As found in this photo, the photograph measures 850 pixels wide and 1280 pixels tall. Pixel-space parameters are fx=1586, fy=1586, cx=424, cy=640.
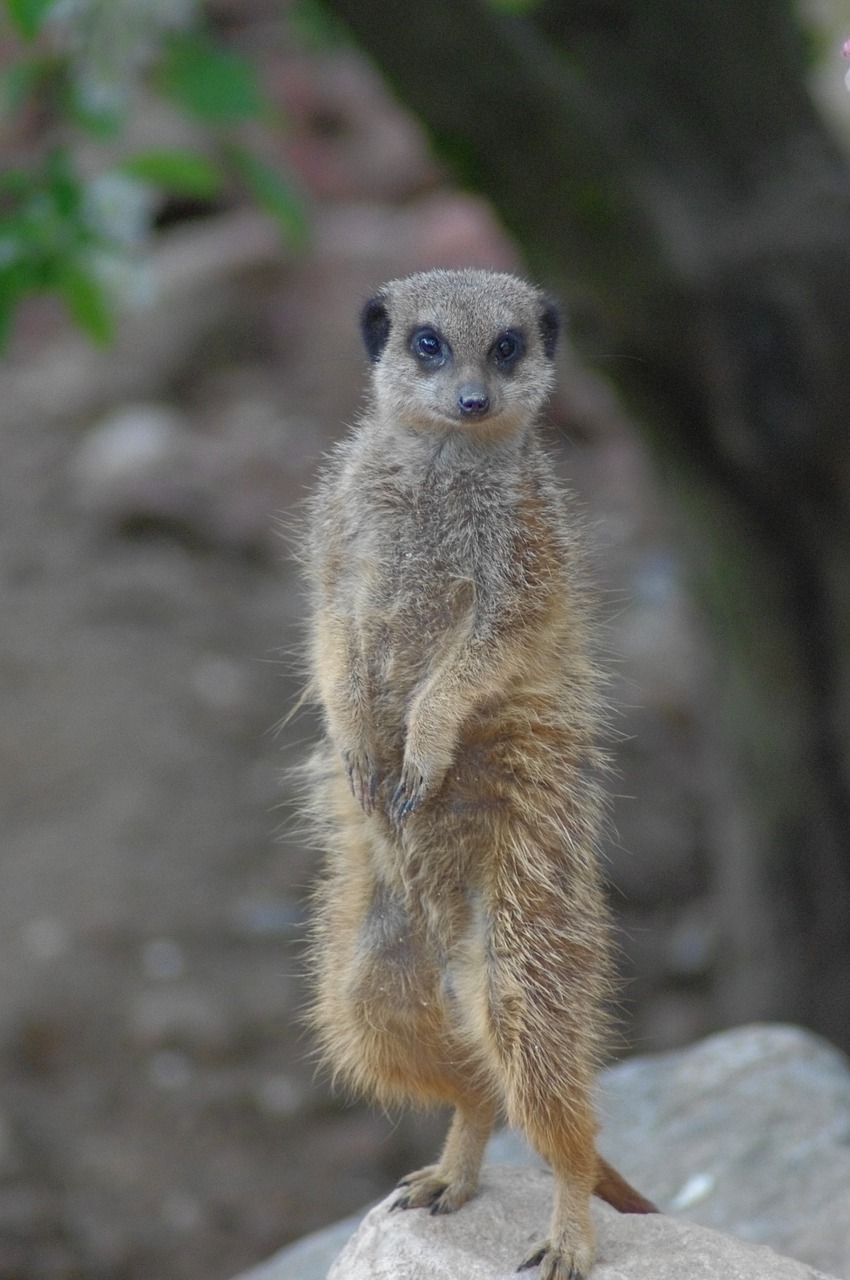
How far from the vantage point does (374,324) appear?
3.07m

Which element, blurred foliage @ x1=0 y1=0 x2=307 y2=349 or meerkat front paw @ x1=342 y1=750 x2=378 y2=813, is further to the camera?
blurred foliage @ x1=0 y1=0 x2=307 y2=349

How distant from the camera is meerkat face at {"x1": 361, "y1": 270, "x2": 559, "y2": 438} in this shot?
111 inches

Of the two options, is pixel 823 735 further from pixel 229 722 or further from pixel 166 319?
pixel 166 319

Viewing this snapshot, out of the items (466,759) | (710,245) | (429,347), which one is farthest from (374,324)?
(710,245)

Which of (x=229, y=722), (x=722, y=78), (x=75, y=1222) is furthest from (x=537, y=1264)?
(x=229, y=722)

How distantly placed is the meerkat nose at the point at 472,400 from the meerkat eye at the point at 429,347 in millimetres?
157

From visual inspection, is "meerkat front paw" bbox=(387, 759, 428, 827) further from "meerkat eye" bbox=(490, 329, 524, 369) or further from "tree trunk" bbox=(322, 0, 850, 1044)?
"tree trunk" bbox=(322, 0, 850, 1044)

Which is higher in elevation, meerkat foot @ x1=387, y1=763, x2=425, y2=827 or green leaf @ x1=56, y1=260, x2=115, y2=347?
green leaf @ x1=56, y1=260, x2=115, y2=347

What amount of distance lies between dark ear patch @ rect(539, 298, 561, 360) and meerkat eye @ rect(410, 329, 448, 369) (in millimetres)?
226

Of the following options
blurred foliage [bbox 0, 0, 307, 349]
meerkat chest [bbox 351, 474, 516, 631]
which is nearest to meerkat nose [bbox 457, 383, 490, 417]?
meerkat chest [bbox 351, 474, 516, 631]

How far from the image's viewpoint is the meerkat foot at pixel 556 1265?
2.62 meters

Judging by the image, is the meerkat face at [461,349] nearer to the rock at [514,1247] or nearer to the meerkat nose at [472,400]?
the meerkat nose at [472,400]

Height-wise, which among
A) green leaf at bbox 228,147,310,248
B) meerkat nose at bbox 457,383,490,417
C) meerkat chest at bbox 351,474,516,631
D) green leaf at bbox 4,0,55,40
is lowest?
meerkat chest at bbox 351,474,516,631

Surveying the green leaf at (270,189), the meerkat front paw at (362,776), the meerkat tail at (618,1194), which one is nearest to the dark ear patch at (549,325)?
the meerkat front paw at (362,776)
